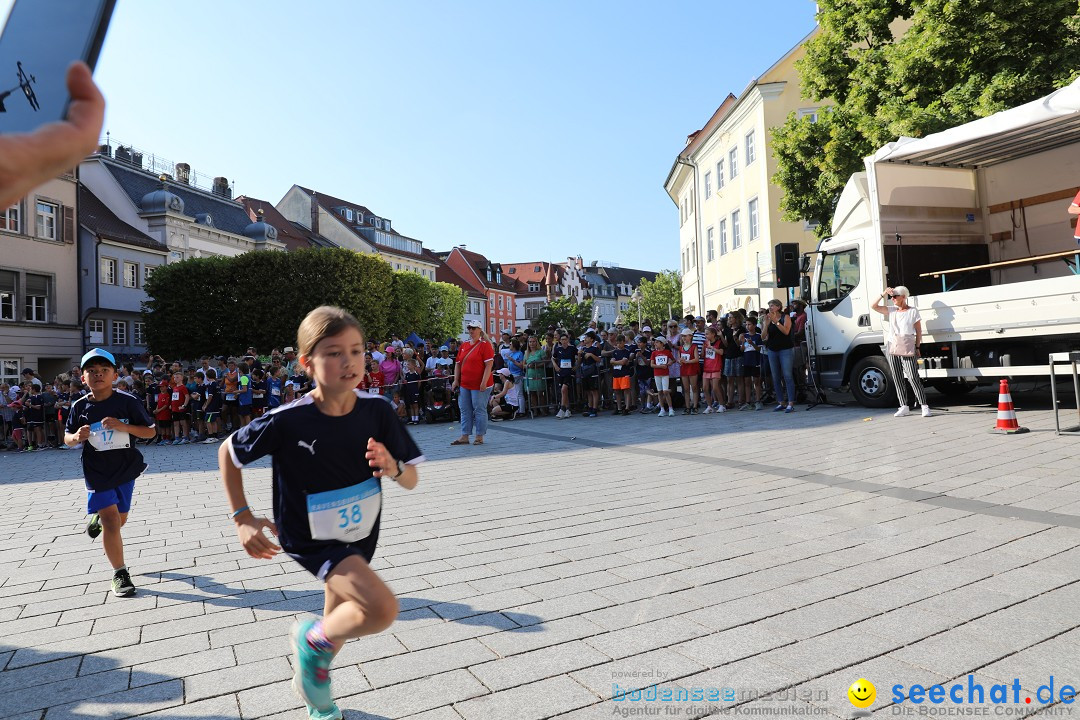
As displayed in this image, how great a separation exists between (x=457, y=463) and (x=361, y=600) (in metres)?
7.94

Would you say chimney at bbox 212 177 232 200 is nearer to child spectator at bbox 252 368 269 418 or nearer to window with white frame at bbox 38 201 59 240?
→ window with white frame at bbox 38 201 59 240

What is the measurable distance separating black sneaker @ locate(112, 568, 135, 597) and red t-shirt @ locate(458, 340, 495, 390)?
808 centimetres

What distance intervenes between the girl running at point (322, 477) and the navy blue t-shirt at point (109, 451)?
2674mm

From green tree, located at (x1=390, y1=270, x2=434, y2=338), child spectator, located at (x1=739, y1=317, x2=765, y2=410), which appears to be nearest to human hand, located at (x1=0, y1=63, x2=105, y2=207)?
child spectator, located at (x1=739, y1=317, x2=765, y2=410)

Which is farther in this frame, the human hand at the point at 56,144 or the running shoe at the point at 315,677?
the running shoe at the point at 315,677

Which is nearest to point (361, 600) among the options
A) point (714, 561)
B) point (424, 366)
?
point (714, 561)

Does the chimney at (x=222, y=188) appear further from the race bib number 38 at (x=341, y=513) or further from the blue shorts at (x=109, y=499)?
the race bib number 38 at (x=341, y=513)

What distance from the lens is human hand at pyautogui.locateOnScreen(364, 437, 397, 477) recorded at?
2975 mm

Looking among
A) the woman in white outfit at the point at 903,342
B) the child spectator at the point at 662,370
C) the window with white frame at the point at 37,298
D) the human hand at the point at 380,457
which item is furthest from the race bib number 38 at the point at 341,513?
the window with white frame at the point at 37,298

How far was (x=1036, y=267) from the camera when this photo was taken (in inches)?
529

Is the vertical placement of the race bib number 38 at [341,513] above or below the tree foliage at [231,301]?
below

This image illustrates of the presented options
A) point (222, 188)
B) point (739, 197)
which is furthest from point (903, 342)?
point (222, 188)

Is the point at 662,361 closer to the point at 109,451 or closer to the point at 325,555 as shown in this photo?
the point at 109,451

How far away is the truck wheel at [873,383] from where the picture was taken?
45.9 ft
